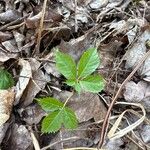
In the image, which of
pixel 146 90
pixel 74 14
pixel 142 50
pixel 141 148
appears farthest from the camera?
pixel 74 14

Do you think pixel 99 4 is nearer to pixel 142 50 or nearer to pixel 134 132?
pixel 142 50

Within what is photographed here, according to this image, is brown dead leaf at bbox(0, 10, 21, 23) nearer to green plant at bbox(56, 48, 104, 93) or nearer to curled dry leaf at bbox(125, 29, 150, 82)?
green plant at bbox(56, 48, 104, 93)

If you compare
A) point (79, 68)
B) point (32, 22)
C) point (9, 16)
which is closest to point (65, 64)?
point (79, 68)

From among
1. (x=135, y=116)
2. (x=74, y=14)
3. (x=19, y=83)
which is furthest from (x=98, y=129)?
(x=74, y=14)

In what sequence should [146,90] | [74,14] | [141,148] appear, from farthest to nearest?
[74,14], [146,90], [141,148]

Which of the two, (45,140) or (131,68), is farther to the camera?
(131,68)

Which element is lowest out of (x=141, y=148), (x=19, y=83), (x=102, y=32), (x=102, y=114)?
(x=141, y=148)
